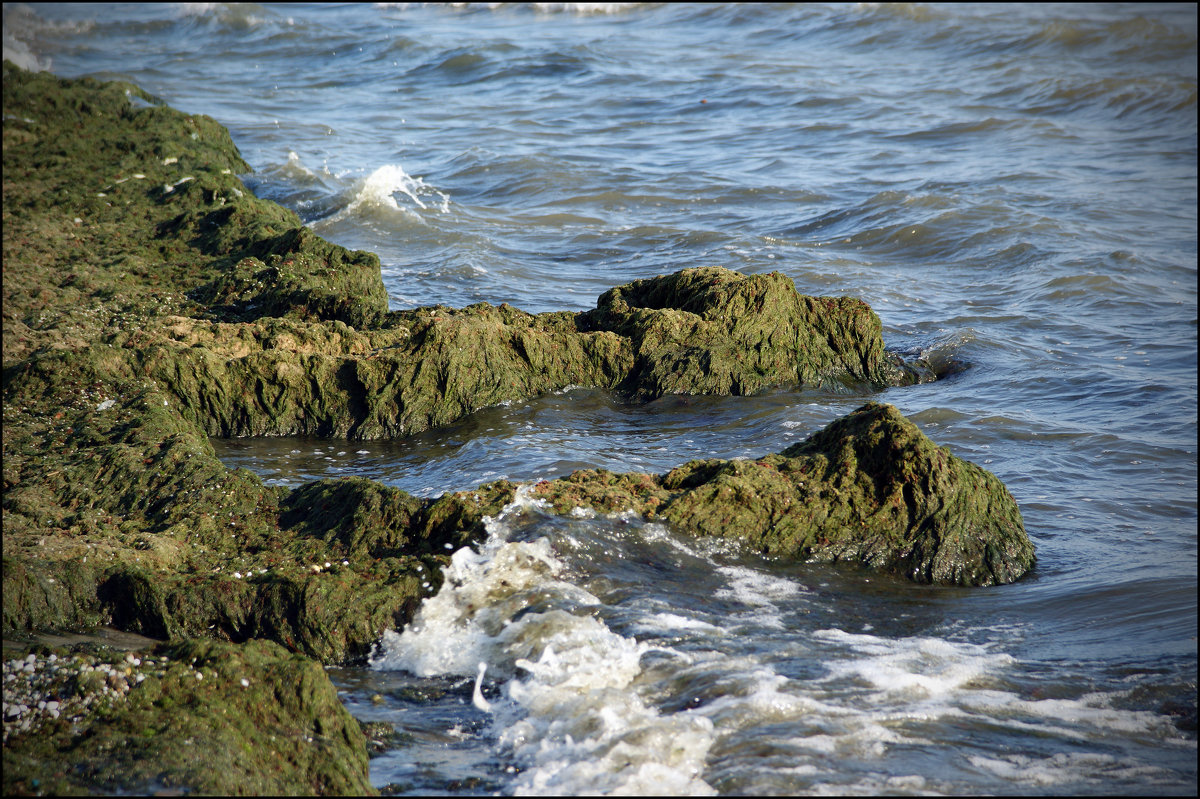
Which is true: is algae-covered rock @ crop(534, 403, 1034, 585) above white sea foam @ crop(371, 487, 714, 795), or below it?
above

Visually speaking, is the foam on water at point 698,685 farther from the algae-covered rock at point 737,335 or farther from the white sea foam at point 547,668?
the algae-covered rock at point 737,335

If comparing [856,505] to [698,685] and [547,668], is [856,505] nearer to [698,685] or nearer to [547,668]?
[698,685]

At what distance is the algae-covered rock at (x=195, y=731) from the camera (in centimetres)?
273

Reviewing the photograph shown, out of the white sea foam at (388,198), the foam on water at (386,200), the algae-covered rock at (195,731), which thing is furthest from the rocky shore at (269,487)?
the white sea foam at (388,198)

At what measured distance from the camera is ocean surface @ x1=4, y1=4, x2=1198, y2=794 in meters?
3.54

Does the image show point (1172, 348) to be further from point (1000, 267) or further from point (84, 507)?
point (84, 507)

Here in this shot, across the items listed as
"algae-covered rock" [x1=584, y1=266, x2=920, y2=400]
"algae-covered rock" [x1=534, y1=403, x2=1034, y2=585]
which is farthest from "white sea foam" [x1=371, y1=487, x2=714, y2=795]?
"algae-covered rock" [x1=584, y1=266, x2=920, y2=400]

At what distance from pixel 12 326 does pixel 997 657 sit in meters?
6.47

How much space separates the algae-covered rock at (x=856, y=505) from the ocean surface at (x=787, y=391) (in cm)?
13

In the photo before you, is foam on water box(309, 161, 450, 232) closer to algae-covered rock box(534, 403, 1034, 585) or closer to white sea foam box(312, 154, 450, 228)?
white sea foam box(312, 154, 450, 228)

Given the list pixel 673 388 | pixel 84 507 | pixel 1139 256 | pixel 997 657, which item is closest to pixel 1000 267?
pixel 1139 256

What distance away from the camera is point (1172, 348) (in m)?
8.43

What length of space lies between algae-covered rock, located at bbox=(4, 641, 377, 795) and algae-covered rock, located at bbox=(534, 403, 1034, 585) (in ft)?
5.50

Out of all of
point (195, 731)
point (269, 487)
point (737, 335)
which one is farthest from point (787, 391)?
point (195, 731)
